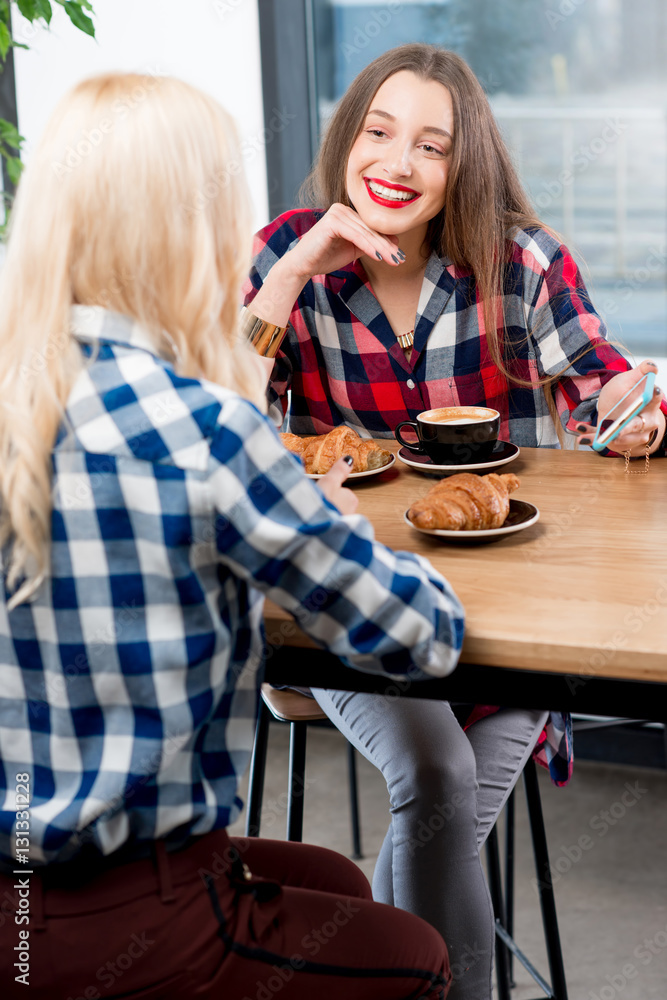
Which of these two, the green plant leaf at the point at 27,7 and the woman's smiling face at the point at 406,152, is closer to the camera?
the woman's smiling face at the point at 406,152

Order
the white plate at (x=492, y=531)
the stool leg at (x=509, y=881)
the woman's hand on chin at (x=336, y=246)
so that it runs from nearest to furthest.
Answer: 1. the white plate at (x=492, y=531)
2. the woman's hand on chin at (x=336, y=246)
3. the stool leg at (x=509, y=881)

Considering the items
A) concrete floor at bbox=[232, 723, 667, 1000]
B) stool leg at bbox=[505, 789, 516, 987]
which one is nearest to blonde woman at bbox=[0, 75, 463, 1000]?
stool leg at bbox=[505, 789, 516, 987]

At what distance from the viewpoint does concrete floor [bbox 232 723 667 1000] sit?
6.43 feet

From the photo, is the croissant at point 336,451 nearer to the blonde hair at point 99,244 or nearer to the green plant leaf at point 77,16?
the blonde hair at point 99,244

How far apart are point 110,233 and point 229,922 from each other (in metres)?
0.61

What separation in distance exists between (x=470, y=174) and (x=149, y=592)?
1.16m

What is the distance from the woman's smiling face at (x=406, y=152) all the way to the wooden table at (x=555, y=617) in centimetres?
65

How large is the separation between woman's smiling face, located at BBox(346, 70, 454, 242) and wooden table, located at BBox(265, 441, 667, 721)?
2.12 feet

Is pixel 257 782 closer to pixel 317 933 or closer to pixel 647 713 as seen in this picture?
pixel 317 933

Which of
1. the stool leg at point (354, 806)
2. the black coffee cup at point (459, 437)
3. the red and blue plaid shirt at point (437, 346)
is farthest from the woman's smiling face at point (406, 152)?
the stool leg at point (354, 806)

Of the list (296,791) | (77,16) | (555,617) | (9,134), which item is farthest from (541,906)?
(9,134)

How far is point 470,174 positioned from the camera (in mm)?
1743

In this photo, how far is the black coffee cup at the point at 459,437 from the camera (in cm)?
143

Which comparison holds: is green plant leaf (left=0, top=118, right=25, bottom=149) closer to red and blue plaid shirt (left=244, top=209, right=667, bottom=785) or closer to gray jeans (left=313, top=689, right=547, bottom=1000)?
red and blue plaid shirt (left=244, top=209, right=667, bottom=785)
